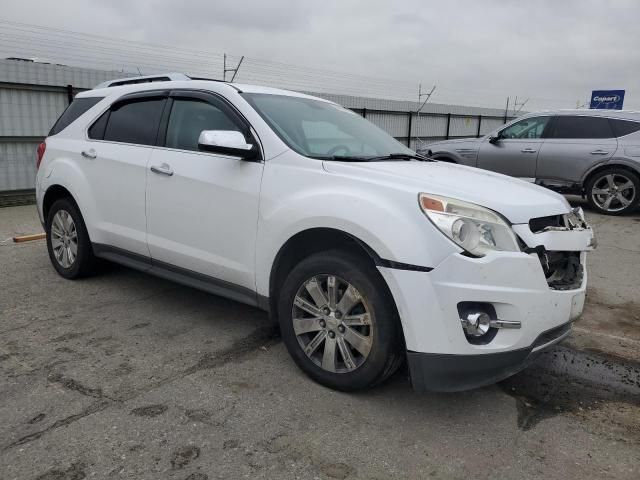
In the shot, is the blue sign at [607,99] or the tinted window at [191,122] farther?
the blue sign at [607,99]

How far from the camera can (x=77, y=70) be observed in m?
10.4

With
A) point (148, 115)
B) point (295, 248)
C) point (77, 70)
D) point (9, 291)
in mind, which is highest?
point (77, 70)

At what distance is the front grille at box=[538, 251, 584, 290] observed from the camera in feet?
9.27

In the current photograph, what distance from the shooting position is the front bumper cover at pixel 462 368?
8.54ft

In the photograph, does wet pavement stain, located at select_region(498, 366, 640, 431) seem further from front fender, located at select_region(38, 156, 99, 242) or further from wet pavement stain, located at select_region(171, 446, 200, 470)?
front fender, located at select_region(38, 156, 99, 242)

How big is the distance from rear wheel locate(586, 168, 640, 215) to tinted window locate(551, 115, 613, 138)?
73cm

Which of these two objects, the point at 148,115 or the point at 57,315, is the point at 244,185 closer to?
the point at 148,115

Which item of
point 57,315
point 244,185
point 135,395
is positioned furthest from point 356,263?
point 57,315

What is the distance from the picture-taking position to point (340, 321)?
2957 mm

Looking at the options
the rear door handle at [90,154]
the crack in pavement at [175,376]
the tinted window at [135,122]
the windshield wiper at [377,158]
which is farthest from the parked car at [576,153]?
the rear door handle at [90,154]

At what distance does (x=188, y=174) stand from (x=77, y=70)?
824 centimetres

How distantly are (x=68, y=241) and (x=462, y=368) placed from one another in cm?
386

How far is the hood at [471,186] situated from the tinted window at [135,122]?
5.67ft

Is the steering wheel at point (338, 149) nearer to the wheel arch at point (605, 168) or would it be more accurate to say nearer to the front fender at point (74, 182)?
the front fender at point (74, 182)
